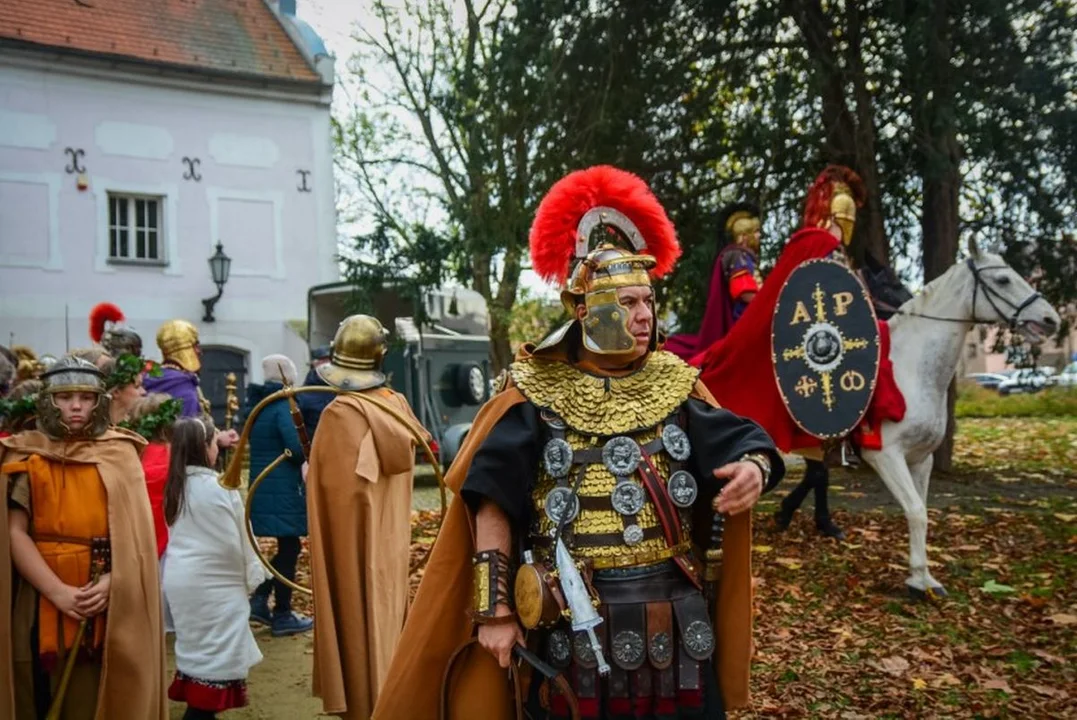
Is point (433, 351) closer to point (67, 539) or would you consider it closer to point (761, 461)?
point (67, 539)

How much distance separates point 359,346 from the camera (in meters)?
4.73

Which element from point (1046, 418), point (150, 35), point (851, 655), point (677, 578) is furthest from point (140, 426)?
point (1046, 418)

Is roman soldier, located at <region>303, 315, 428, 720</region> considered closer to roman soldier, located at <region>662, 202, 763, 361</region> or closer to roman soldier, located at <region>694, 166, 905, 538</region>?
roman soldier, located at <region>694, 166, 905, 538</region>

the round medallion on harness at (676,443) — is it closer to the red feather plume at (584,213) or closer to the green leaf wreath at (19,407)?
the red feather plume at (584,213)

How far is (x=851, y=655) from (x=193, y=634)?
328 centimetres

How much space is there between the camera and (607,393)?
292cm

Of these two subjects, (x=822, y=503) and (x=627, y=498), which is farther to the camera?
(x=822, y=503)

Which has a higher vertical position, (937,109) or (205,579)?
(937,109)

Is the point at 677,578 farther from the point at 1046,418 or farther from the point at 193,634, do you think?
the point at 1046,418

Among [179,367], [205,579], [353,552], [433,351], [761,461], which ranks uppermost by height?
[433,351]

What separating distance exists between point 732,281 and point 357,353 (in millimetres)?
3719

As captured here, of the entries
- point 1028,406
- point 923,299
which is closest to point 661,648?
point 923,299

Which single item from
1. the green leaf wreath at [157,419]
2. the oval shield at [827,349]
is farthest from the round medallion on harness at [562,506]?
the oval shield at [827,349]

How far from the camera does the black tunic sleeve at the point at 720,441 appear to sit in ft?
9.24
